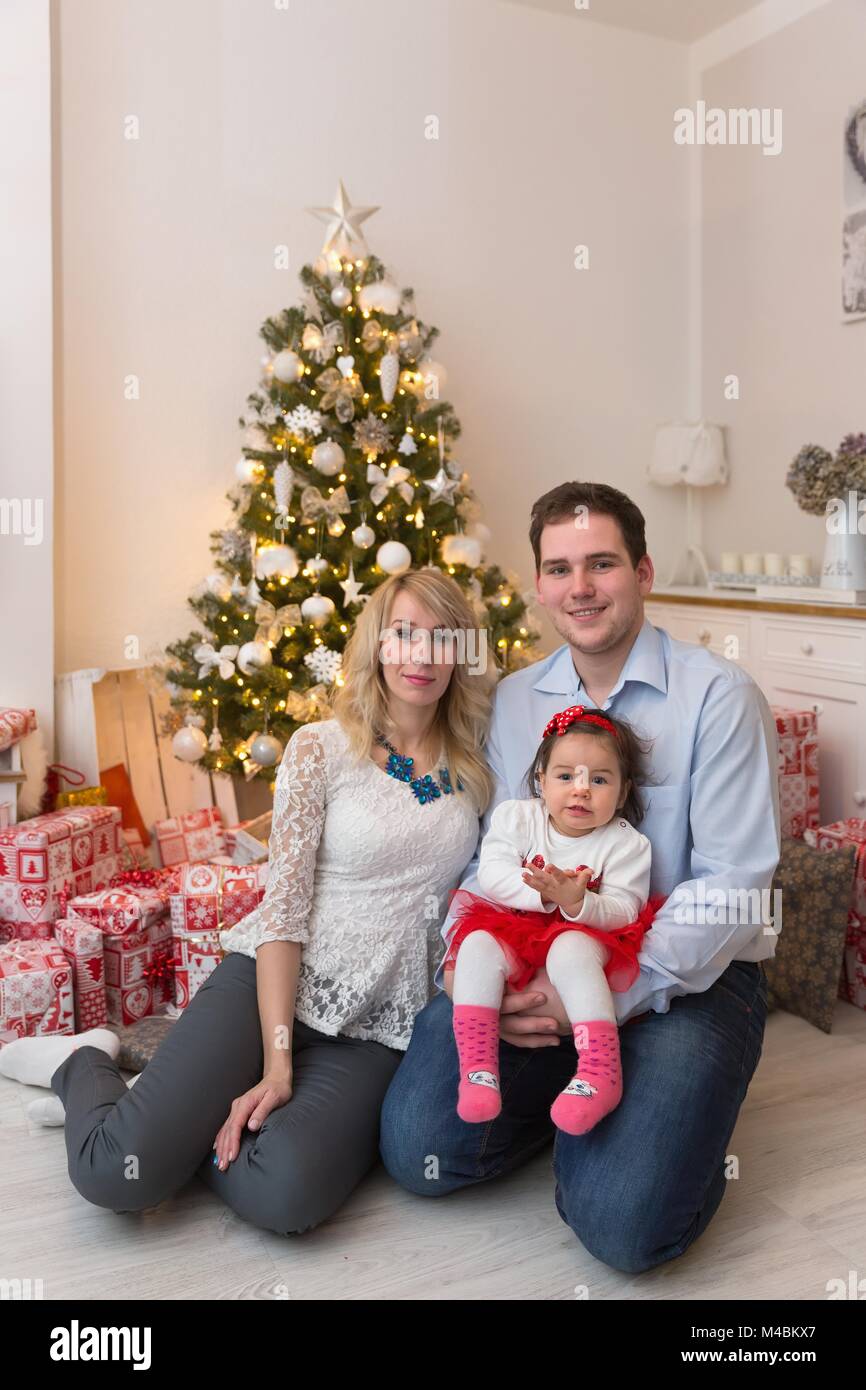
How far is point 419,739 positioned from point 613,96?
10.3 feet

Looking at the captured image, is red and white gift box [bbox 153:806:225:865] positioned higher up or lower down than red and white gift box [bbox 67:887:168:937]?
higher up

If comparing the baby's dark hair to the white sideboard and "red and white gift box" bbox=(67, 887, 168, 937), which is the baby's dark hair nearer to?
"red and white gift box" bbox=(67, 887, 168, 937)

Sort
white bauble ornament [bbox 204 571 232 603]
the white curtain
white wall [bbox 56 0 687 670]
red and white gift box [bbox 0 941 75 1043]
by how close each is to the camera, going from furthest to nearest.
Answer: white wall [bbox 56 0 687 670], the white curtain, white bauble ornament [bbox 204 571 232 603], red and white gift box [bbox 0 941 75 1043]

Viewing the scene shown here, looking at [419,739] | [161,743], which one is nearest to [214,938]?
[419,739]

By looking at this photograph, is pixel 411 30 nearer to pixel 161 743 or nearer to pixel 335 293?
pixel 335 293

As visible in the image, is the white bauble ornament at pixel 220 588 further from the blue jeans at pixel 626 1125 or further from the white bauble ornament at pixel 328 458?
the blue jeans at pixel 626 1125

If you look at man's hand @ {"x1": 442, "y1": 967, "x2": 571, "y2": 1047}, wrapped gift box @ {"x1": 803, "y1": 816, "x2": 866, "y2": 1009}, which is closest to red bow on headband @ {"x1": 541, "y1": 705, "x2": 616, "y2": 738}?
man's hand @ {"x1": 442, "y1": 967, "x2": 571, "y2": 1047}

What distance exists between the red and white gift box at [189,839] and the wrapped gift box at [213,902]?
73 centimetres

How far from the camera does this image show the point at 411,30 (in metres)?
3.77

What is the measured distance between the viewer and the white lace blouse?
201 cm

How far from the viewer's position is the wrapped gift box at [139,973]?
2637 mm

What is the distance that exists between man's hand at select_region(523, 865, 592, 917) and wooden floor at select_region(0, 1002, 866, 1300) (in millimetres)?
562

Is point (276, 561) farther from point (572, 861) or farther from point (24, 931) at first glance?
point (572, 861)

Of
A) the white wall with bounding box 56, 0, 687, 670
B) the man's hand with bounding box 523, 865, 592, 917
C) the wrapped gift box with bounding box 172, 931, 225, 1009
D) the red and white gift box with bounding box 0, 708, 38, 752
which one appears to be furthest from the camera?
the white wall with bounding box 56, 0, 687, 670
